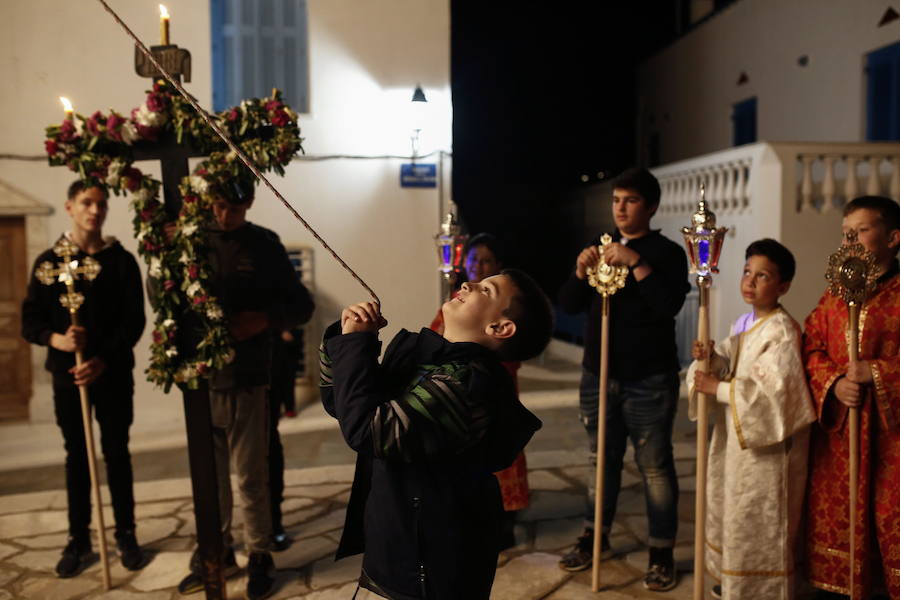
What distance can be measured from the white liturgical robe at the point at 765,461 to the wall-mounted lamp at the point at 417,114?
15.8 feet

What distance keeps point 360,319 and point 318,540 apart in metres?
2.64

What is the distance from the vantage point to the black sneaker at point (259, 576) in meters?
3.65

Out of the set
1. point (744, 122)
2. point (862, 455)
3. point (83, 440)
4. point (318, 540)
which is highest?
point (744, 122)

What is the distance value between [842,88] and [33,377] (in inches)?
367

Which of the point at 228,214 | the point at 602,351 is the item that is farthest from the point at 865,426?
the point at 228,214

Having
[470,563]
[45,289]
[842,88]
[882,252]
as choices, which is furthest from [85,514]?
[842,88]

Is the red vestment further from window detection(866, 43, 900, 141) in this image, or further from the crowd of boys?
window detection(866, 43, 900, 141)

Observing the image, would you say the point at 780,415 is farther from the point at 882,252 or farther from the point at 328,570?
the point at 328,570

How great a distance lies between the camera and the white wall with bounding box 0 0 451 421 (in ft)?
23.7

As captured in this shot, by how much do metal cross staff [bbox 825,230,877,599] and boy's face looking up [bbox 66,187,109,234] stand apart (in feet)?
10.5

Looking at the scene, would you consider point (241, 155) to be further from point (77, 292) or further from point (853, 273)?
point (853, 273)

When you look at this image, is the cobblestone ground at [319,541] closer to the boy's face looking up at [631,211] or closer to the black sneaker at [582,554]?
the black sneaker at [582,554]

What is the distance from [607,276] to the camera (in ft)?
11.4

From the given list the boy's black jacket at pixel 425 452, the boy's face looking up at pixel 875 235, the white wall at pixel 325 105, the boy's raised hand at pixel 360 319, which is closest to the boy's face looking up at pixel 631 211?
the boy's face looking up at pixel 875 235
